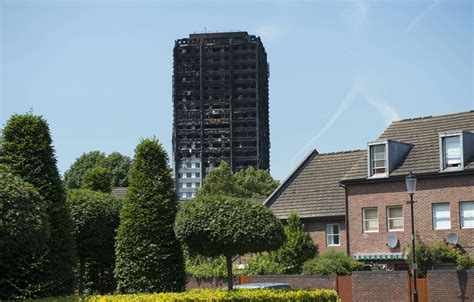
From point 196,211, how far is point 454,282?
43.1 feet

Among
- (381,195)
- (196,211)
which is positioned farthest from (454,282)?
(196,211)

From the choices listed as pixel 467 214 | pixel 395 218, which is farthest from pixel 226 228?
pixel 395 218

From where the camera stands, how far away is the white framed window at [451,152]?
41.1 m

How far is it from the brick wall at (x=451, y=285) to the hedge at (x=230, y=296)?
26.3 ft

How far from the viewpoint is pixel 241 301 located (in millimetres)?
23969

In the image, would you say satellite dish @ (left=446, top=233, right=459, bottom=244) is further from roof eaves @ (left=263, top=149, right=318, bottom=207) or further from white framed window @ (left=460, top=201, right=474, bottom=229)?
roof eaves @ (left=263, top=149, right=318, bottom=207)

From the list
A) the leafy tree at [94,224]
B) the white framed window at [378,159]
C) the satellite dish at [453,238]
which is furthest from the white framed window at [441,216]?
the leafy tree at [94,224]

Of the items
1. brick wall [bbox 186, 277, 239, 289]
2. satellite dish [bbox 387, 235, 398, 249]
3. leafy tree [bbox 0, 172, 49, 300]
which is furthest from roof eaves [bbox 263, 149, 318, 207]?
leafy tree [bbox 0, 172, 49, 300]

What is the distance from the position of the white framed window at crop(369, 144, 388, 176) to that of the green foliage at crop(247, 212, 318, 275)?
551 centimetres

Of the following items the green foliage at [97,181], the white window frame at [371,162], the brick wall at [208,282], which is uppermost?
the white window frame at [371,162]

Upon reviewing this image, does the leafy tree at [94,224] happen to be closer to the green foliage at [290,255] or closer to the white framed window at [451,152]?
the green foliage at [290,255]

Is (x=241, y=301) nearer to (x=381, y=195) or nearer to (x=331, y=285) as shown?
(x=331, y=285)

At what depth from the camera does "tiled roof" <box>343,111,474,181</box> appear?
42.6 m

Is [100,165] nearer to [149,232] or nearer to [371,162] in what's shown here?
[371,162]
